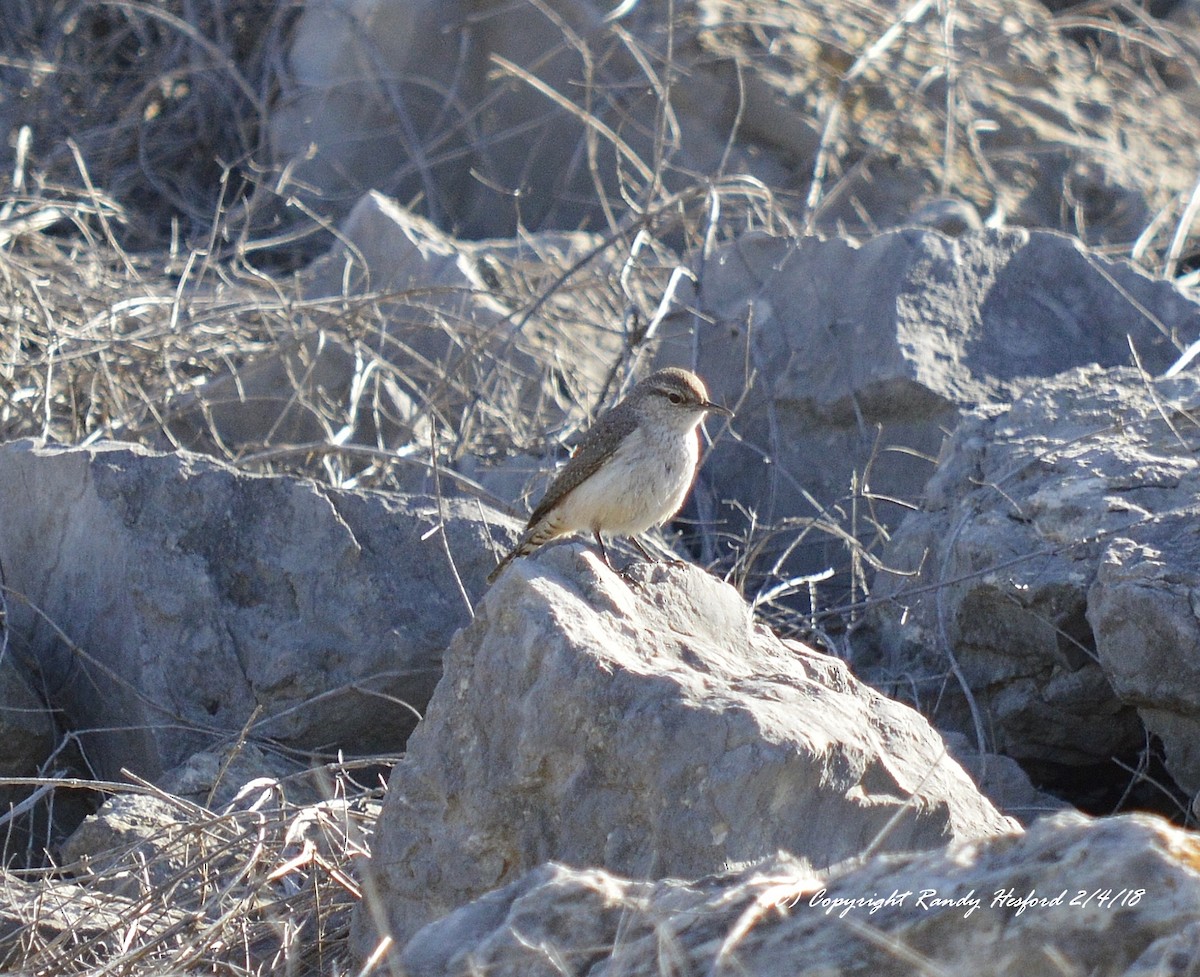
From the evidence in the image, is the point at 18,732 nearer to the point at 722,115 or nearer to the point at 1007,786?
the point at 1007,786

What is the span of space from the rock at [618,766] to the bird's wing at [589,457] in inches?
58.3

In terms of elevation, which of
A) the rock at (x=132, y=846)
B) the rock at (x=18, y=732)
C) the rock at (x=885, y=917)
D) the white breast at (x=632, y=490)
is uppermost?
the rock at (x=885, y=917)

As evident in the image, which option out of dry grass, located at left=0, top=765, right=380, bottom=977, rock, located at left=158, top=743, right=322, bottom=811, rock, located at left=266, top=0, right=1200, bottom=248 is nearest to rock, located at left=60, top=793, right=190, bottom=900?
dry grass, located at left=0, top=765, right=380, bottom=977

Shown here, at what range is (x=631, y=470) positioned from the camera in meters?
5.22

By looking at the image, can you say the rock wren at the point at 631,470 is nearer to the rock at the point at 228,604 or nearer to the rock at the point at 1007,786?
the rock at the point at 228,604

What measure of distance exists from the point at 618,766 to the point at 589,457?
2131 millimetres

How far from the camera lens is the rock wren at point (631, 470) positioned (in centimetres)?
522

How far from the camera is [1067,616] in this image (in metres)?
5.00

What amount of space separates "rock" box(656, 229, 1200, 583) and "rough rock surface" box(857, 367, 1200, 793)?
84 centimetres

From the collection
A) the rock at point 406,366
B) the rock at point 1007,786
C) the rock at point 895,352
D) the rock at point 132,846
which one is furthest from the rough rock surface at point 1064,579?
the rock at point 132,846

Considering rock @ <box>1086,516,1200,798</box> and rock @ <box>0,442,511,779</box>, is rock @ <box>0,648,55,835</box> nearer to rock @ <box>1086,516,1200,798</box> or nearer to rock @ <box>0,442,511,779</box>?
rock @ <box>0,442,511,779</box>

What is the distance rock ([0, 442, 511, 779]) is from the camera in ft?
17.8

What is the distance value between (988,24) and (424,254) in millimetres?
5508

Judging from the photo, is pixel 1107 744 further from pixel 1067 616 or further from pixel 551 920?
pixel 551 920
